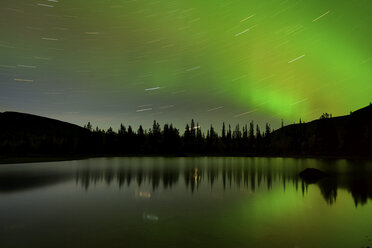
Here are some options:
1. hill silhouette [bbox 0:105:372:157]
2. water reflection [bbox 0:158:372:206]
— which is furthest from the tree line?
water reflection [bbox 0:158:372:206]

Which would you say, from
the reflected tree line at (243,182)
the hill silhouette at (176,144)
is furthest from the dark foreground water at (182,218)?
the hill silhouette at (176,144)

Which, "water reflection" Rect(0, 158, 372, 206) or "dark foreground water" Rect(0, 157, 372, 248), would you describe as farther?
"water reflection" Rect(0, 158, 372, 206)

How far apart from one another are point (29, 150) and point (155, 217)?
141934 millimetres

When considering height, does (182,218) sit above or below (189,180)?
above

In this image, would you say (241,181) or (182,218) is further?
(241,181)

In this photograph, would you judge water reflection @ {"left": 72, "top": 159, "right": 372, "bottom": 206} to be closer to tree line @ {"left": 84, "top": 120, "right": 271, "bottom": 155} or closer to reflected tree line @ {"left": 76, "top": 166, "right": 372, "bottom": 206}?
reflected tree line @ {"left": 76, "top": 166, "right": 372, "bottom": 206}

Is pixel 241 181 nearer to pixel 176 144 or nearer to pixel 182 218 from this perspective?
pixel 182 218

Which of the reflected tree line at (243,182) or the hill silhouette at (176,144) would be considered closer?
the reflected tree line at (243,182)

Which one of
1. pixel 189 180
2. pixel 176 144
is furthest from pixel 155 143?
pixel 189 180

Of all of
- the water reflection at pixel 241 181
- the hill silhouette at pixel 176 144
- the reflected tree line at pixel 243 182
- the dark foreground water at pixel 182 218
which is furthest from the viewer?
the hill silhouette at pixel 176 144

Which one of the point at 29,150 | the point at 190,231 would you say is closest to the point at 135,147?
the point at 29,150

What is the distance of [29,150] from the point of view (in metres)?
134

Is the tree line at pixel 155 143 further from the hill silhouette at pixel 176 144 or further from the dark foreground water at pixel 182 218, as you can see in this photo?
the dark foreground water at pixel 182 218

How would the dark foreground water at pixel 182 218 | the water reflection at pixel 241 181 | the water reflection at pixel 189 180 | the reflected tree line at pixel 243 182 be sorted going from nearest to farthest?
1. the dark foreground water at pixel 182 218
2. the reflected tree line at pixel 243 182
3. the water reflection at pixel 241 181
4. the water reflection at pixel 189 180
